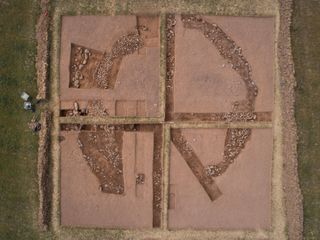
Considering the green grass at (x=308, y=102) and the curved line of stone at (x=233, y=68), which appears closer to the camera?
the green grass at (x=308, y=102)

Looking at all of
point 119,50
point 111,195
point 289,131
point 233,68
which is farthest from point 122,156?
point 289,131

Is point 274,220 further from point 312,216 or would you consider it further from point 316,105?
point 316,105

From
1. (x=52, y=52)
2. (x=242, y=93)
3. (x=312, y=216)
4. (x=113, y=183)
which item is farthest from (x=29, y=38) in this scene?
(x=312, y=216)

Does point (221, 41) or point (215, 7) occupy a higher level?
point (215, 7)

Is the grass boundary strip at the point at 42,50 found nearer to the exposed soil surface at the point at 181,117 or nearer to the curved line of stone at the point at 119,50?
the exposed soil surface at the point at 181,117

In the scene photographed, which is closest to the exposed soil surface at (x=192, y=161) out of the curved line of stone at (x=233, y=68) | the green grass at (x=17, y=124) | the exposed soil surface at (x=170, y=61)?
the curved line of stone at (x=233, y=68)

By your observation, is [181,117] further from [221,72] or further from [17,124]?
[17,124]
